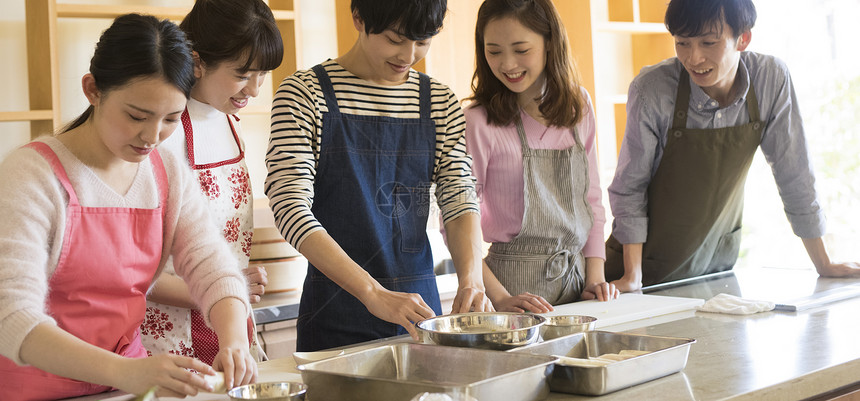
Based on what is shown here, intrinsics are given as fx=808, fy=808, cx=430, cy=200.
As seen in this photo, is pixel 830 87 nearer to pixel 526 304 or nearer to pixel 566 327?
pixel 526 304

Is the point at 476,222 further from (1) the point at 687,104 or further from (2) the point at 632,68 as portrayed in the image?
(2) the point at 632,68

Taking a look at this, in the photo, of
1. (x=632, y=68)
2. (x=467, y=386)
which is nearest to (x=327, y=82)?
(x=467, y=386)

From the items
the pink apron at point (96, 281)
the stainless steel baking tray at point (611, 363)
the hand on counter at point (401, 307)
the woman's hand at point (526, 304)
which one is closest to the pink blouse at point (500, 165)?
the woman's hand at point (526, 304)

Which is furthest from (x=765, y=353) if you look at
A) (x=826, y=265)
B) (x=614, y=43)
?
(x=614, y=43)

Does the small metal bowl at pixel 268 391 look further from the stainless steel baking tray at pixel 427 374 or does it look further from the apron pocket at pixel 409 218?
the apron pocket at pixel 409 218

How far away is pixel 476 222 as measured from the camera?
63.3 inches

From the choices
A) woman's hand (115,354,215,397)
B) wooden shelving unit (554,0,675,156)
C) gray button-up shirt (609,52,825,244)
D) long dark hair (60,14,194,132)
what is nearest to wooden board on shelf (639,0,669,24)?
wooden shelving unit (554,0,675,156)

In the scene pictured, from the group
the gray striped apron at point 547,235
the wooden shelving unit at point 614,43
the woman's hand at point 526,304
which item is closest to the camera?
the woman's hand at point 526,304

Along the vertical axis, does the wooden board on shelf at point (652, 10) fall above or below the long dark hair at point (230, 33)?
above

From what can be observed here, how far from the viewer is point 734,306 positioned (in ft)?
4.96

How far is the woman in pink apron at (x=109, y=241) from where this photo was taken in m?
0.96

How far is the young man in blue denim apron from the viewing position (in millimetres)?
1427

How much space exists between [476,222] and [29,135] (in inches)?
63.4

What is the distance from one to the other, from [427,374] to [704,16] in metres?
1.19
